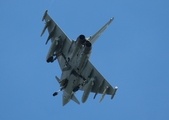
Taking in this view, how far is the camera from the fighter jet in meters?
35.4

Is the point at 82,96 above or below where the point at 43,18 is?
below

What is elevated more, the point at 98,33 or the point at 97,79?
the point at 98,33

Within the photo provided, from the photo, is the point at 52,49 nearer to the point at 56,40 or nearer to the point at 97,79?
the point at 56,40

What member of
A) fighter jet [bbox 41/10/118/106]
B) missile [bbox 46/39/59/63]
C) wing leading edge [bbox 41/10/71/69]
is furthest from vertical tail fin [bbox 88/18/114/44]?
missile [bbox 46/39/59/63]

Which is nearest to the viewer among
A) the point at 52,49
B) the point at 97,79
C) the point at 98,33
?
the point at 98,33

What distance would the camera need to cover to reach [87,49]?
111 feet

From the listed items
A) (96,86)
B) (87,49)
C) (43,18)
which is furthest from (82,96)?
(43,18)

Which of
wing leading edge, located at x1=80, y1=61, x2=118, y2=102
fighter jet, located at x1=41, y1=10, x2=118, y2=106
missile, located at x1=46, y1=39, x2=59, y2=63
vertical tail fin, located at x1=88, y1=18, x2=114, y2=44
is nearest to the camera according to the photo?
vertical tail fin, located at x1=88, y1=18, x2=114, y2=44

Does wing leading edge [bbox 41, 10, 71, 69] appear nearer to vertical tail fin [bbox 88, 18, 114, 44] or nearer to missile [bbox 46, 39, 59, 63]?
missile [bbox 46, 39, 59, 63]

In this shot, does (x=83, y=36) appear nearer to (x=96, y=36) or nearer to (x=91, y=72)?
(x=96, y=36)

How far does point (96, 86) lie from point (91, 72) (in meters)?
1.56

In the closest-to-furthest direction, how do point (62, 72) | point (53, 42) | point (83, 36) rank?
point (83, 36) < point (53, 42) < point (62, 72)

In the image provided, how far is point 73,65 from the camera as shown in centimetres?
3644

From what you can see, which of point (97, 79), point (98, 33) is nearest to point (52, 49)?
point (98, 33)
